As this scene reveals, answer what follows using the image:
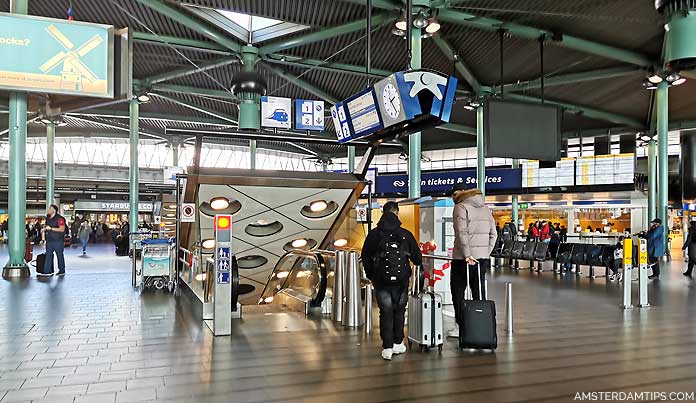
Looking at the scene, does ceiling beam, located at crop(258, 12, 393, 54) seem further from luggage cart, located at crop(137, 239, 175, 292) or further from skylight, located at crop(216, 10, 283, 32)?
luggage cart, located at crop(137, 239, 175, 292)

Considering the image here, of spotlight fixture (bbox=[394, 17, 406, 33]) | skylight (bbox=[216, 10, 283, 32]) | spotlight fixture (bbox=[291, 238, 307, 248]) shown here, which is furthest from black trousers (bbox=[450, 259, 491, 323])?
skylight (bbox=[216, 10, 283, 32])

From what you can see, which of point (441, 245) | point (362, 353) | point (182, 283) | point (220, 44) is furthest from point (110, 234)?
point (362, 353)

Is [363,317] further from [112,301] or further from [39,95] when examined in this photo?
[39,95]

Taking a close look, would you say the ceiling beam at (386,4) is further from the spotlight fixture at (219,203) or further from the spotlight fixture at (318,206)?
the spotlight fixture at (219,203)

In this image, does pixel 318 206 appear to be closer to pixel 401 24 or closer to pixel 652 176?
pixel 401 24

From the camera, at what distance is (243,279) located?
38.5 ft

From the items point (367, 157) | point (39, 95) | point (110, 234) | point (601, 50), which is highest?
point (601, 50)

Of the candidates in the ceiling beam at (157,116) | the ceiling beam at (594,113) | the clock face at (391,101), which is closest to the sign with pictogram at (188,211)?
the clock face at (391,101)

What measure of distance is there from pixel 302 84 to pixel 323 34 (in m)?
5.78

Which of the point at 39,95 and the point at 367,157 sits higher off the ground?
the point at 39,95

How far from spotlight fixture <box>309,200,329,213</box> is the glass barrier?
994 millimetres

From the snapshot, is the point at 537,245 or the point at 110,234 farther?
the point at 110,234

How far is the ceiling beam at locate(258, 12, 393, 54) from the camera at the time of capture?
1422 centimetres

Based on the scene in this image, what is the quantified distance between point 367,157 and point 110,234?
32379mm
